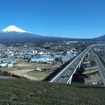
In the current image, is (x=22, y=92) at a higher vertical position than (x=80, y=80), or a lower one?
higher

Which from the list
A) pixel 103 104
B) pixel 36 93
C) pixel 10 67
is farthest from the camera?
pixel 10 67

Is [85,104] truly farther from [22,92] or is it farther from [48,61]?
[48,61]

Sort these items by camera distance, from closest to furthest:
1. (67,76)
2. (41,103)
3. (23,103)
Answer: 1. (23,103)
2. (41,103)
3. (67,76)

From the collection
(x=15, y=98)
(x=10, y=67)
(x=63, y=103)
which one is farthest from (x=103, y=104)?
(x=10, y=67)

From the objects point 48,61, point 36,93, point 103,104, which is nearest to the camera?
point 103,104

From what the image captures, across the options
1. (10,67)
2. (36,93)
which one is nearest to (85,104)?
(36,93)

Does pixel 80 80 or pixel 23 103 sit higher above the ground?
pixel 23 103

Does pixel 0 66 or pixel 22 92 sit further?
pixel 0 66

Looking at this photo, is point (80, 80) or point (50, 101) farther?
point (80, 80)

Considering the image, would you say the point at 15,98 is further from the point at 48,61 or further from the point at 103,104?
the point at 48,61
